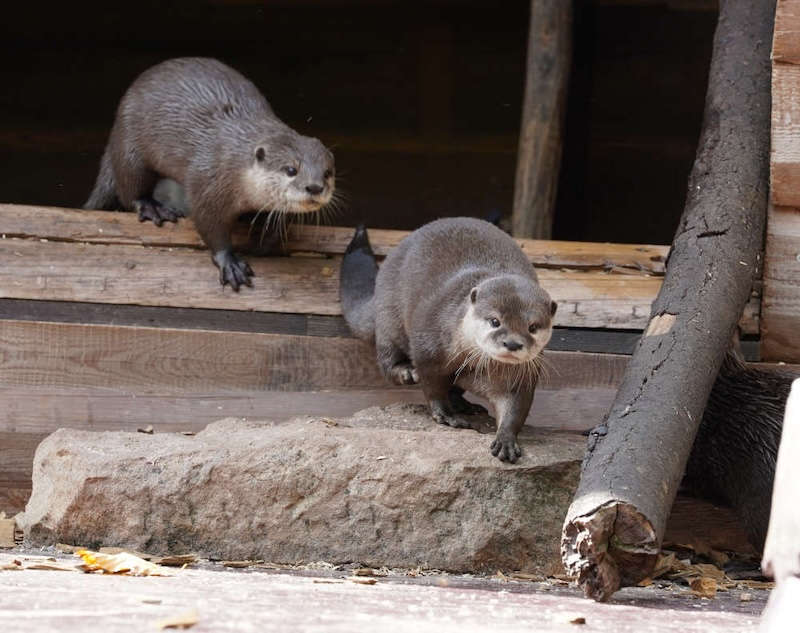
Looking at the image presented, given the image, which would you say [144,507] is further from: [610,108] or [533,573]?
[610,108]

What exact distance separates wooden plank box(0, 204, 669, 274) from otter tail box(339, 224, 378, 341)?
0.35 feet

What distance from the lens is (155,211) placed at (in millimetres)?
4895

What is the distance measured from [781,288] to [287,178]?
178cm

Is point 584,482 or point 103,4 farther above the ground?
point 103,4

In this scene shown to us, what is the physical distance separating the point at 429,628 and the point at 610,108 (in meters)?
5.14

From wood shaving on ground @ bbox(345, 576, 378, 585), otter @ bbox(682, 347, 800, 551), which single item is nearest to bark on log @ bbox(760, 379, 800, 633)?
wood shaving on ground @ bbox(345, 576, 378, 585)

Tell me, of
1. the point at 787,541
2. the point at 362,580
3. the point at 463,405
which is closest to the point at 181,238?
the point at 463,405

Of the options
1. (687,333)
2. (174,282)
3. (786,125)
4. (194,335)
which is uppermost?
(786,125)

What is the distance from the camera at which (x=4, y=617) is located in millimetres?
1887

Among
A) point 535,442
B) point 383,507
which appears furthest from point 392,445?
point 535,442

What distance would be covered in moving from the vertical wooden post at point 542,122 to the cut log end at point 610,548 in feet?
9.15

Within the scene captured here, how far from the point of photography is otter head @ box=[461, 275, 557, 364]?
3.74m

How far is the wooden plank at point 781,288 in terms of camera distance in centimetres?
423

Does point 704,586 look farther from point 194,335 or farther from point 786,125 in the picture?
point 194,335
